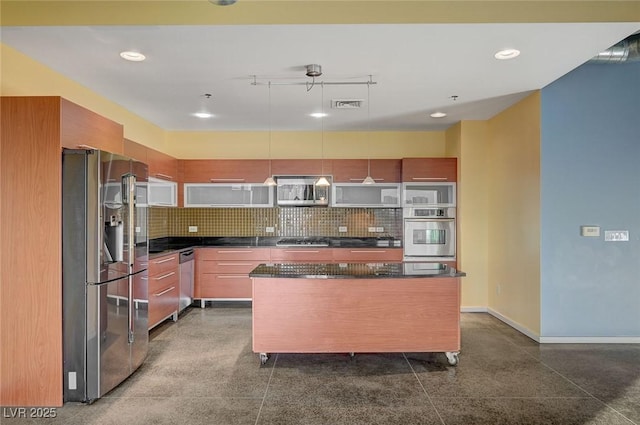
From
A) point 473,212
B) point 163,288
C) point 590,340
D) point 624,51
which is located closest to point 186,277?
point 163,288

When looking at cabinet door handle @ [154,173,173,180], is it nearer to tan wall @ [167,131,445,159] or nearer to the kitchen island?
tan wall @ [167,131,445,159]

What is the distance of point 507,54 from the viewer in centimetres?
322

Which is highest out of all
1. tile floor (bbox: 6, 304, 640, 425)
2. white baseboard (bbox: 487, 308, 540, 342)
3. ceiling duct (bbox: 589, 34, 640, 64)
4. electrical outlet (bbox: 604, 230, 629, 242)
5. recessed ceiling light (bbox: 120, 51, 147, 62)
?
ceiling duct (bbox: 589, 34, 640, 64)

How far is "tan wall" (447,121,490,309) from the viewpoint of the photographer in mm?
5457

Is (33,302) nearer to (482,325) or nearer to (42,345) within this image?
(42,345)

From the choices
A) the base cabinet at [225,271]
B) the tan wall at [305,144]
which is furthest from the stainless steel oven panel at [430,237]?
the base cabinet at [225,271]

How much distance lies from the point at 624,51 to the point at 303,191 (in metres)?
4.03

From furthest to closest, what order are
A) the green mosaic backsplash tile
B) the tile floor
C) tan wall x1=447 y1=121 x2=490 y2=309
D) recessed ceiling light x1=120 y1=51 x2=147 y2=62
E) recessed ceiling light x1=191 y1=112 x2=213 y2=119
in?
the green mosaic backsplash tile < tan wall x1=447 y1=121 x2=490 y2=309 < recessed ceiling light x1=191 y1=112 x2=213 y2=119 < recessed ceiling light x1=120 y1=51 x2=147 y2=62 < the tile floor

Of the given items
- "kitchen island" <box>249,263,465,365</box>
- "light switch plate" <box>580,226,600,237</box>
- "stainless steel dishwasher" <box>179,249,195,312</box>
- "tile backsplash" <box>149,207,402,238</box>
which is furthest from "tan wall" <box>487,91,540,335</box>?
"stainless steel dishwasher" <box>179,249,195,312</box>

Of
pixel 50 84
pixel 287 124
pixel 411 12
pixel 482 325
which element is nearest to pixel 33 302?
pixel 50 84

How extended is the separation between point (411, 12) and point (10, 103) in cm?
287

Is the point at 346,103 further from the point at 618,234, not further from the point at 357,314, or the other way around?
the point at 618,234

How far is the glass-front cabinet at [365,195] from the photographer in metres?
5.90

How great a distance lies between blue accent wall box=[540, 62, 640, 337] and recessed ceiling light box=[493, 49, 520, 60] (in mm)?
1155
